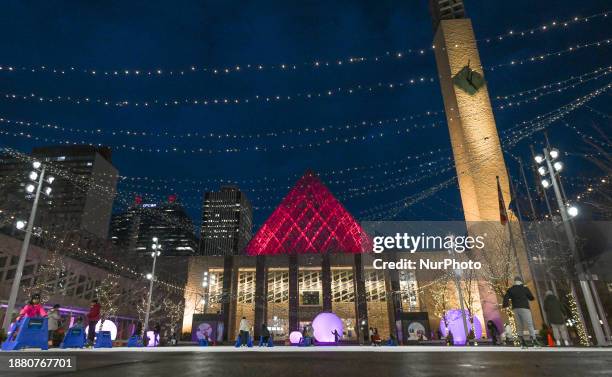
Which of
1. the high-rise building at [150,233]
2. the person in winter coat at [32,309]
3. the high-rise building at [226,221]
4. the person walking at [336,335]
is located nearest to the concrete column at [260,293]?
the high-rise building at [226,221]

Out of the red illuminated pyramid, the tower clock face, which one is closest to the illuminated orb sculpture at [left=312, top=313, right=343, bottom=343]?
the red illuminated pyramid

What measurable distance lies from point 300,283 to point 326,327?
36.7 feet

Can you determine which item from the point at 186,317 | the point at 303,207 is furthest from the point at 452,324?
the point at 186,317

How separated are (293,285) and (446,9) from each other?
29320mm

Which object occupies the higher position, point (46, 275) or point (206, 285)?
point (46, 275)

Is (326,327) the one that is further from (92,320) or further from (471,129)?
(471,129)

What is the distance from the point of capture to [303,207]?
42.4 metres

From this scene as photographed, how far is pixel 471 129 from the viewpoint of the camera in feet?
97.6

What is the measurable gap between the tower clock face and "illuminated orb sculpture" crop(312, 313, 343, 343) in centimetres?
2108

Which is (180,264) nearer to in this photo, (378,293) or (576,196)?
(378,293)

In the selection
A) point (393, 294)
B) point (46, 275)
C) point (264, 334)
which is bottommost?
point (264, 334)

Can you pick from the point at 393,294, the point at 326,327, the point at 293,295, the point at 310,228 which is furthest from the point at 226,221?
the point at 326,327

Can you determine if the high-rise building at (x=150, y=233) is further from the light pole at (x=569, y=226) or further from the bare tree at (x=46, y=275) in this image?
the light pole at (x=569, y=226)

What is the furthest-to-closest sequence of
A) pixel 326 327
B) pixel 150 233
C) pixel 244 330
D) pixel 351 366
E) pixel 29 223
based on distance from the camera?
1. pixel 150 233
2. pixel 326 327
3. pixel 29 223
4. pixel 244 330
5. pixel 351 366
